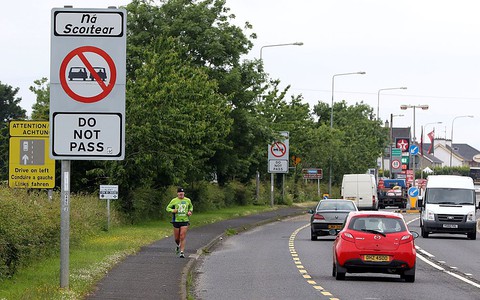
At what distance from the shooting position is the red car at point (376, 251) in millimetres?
21891

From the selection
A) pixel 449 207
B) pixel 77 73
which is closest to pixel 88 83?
pixel 77 73

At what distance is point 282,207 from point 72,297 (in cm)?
A: 5818

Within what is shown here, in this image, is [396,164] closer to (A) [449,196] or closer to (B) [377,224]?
(A) [449,196]

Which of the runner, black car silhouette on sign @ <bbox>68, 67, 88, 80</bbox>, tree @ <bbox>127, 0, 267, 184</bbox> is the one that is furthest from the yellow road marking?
tree @ <bbox>127, 0, 267, 184</bbox>

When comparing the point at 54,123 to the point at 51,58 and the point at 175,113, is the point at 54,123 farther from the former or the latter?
the point at 175,113

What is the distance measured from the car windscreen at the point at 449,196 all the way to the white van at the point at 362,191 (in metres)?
25.5

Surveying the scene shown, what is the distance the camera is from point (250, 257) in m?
29.6

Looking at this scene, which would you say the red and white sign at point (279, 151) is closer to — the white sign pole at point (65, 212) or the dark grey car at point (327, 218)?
the dark grey car at point (327, 218)

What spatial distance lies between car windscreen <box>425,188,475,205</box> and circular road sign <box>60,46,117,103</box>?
93.8ft

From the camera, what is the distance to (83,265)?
22391 millimetres

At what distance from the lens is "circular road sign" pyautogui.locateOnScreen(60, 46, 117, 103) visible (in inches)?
590

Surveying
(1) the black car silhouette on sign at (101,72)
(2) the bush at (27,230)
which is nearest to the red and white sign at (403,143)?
(2) the bush at (27,230)

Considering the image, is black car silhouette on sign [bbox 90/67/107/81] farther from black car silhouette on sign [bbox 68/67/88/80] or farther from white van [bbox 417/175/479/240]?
white van [bbox 417/175/479/240]

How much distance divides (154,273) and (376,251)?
14.3 ft
